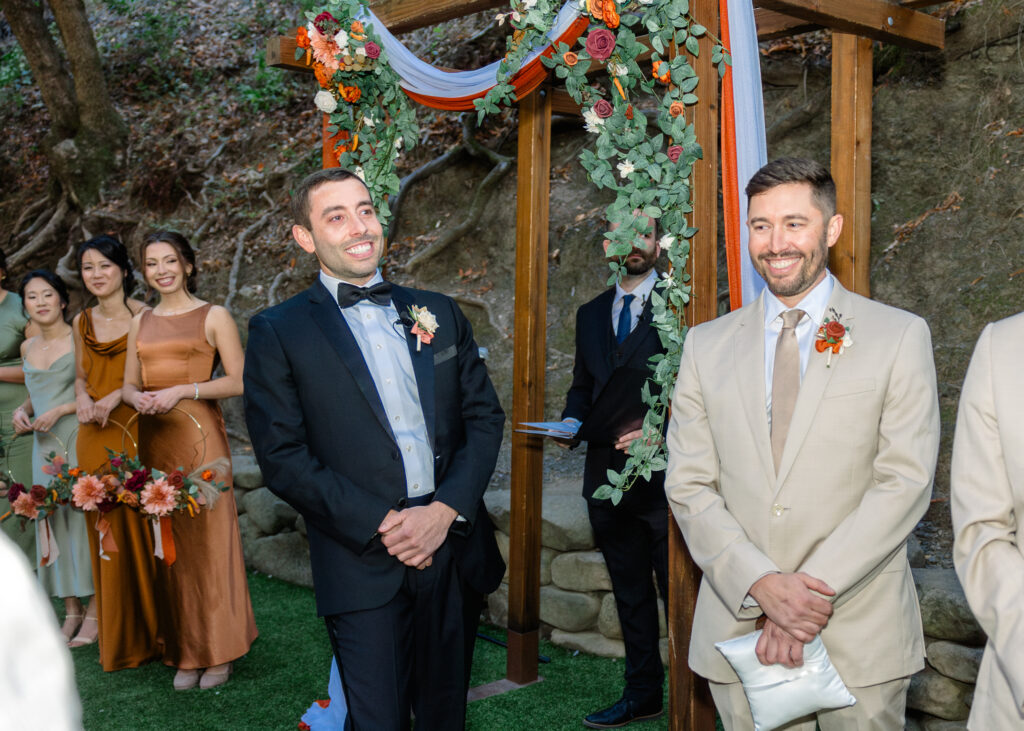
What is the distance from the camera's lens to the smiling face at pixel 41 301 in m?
5.73

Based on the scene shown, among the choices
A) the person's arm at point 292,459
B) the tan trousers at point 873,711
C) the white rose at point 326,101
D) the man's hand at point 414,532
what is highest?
the white rose at point 326,101

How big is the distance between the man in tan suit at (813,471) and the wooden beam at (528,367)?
2.11m

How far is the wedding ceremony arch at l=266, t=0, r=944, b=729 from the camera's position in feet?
10.9

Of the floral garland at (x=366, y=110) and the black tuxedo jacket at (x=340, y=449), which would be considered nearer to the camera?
the black tuxedo jacket at (x=340, y=449)

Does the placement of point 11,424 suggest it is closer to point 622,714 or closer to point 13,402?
point 13,402

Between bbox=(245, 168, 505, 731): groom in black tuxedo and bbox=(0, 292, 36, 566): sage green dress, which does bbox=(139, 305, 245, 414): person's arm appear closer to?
bbox=(0, 292, 36, 566): sage green dress

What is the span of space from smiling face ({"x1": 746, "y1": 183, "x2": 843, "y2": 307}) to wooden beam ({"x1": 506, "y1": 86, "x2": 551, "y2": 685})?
86.4 inches

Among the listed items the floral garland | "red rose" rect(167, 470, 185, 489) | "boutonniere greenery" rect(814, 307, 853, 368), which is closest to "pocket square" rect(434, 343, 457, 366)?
"boutonniere greenery" rect(814, 307, 853, 368)

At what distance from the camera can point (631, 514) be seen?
13.9 ft

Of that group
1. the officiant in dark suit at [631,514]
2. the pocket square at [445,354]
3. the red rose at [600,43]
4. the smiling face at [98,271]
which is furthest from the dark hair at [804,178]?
the smiling face at [98,271]

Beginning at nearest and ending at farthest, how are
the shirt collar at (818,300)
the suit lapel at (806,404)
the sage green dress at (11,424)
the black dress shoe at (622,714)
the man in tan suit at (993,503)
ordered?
1. the man in tan suit at (993,503)
2. the suit lapel at (806,404)
3. the shirt collar at (818,300)
4. the black dress shoe at (622,714)
5. the sage green dress at (11,424)

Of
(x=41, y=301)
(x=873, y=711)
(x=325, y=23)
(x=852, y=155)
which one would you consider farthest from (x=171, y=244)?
(x=873, y=711)

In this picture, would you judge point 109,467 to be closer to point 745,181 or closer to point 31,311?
point 31,311

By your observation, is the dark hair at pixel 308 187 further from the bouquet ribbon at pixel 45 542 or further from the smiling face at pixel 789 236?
the bouquet ribbon at pixel 45 542
